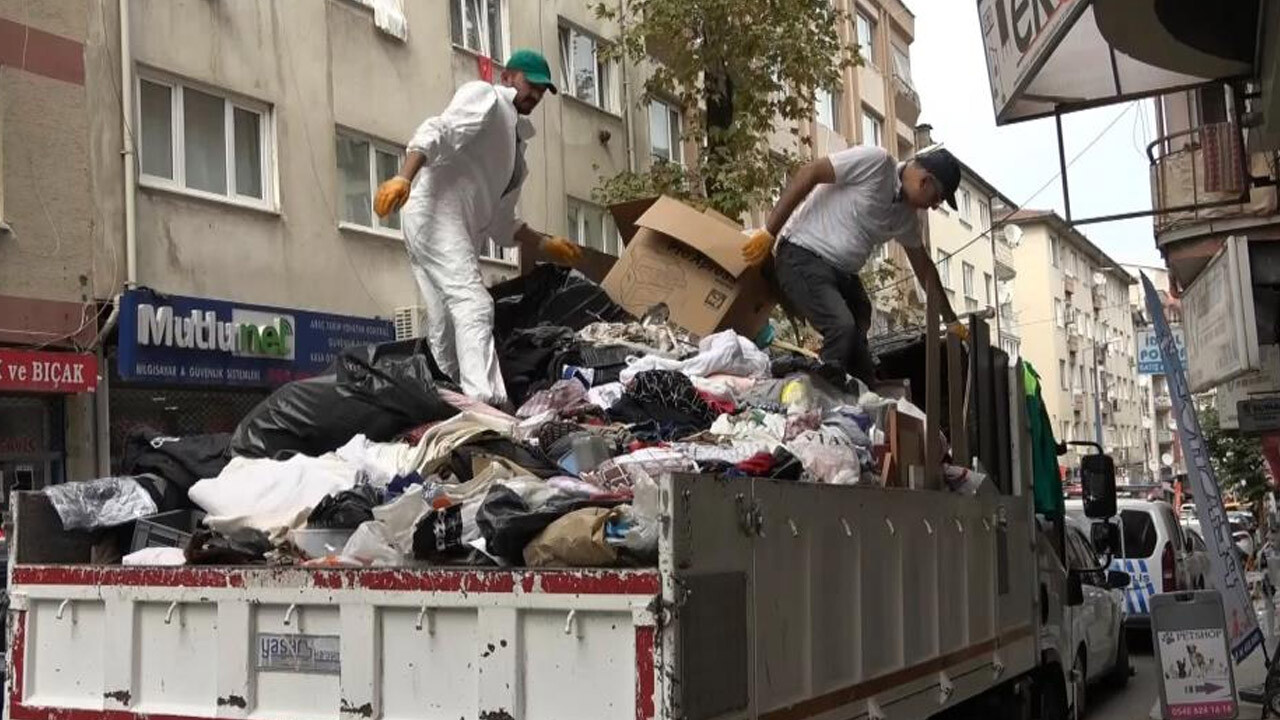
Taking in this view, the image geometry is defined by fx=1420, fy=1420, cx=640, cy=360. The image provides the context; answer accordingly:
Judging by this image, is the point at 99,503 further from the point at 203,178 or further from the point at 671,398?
the point at 203,178

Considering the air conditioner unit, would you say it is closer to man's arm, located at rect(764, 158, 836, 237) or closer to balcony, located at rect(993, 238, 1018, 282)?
man's arm, located at rect(764, 158, 836, 237)

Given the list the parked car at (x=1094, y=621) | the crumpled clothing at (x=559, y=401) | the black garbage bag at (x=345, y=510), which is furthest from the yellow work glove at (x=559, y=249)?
the parked car at (x=1094, y=621)

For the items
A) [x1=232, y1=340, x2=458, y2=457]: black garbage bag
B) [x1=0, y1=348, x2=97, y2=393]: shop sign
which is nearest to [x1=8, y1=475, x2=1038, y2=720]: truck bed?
[x1=232, y1=340, x2=458, y2=457]: black garbage bag

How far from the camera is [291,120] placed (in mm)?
14789

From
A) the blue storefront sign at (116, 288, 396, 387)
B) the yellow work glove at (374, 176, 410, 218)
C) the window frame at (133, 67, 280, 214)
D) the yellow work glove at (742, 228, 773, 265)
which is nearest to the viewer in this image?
the yellow work glove at (374, 176, 410, 218)

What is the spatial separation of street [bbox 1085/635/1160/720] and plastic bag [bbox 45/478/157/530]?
7.57 m

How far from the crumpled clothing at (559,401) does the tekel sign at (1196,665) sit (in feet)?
17.8

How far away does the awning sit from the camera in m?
6.10

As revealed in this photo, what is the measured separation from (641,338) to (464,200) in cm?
95

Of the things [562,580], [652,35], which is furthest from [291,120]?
[562,580]

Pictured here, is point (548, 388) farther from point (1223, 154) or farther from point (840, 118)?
point (840, 118)

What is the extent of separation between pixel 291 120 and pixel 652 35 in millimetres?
4458

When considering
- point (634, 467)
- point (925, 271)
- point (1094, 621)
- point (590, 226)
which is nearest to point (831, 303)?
point (925, 271)

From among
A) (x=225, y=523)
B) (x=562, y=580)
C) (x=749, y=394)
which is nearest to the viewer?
(x=562, y=580)
